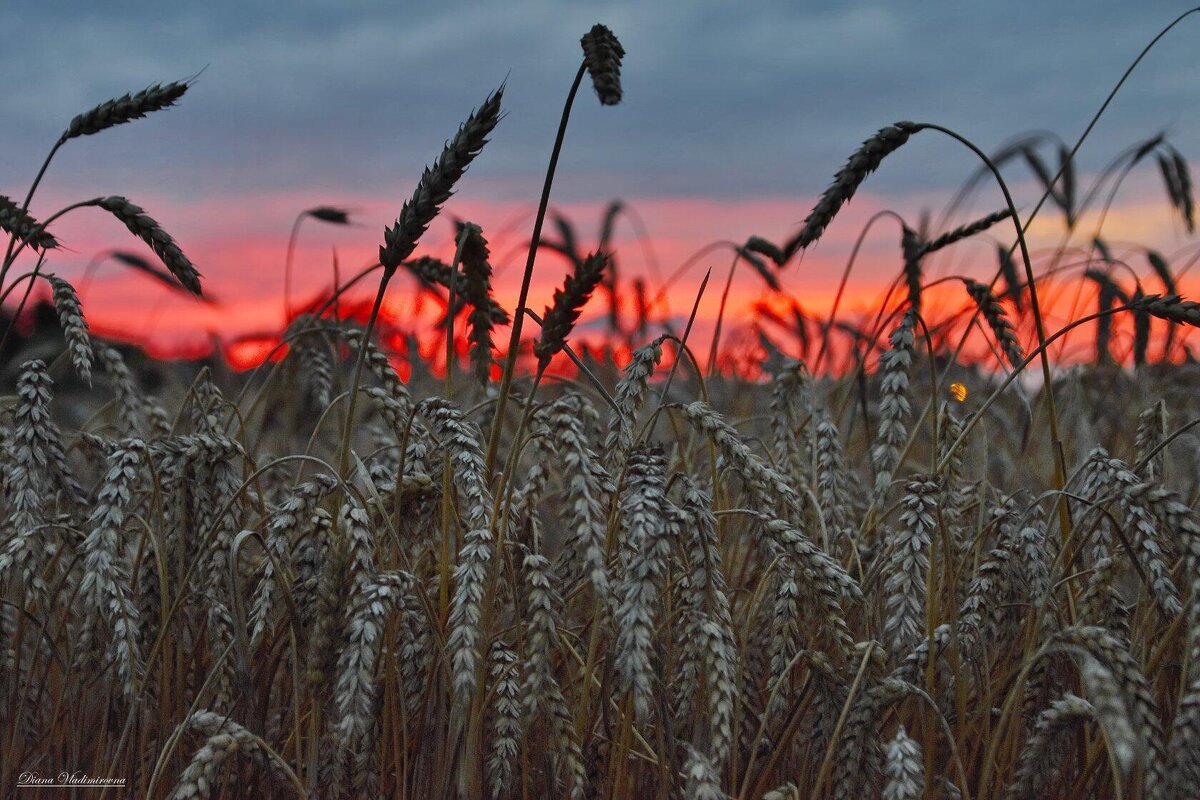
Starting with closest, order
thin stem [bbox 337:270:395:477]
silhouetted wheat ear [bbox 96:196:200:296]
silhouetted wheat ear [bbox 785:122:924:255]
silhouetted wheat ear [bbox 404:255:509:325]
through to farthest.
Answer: thin stem [bbox 337:270:395:477] < silhouetted wheat ear [bbox 785:122:924:255] < silhouetted wheat ear [bbox 96:196:200:296] < silhouetted wheat ear [bbox 404:255:509:325]

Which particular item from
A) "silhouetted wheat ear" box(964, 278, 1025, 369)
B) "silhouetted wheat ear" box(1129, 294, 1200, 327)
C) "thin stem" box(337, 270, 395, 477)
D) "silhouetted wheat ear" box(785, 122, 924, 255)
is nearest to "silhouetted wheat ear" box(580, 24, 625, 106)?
"thin stem" box(337, 270, 395, 477)

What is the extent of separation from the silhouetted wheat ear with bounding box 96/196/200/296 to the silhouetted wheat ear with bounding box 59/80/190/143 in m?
0.19

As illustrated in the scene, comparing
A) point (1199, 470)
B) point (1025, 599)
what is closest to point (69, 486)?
point (1025, 599)

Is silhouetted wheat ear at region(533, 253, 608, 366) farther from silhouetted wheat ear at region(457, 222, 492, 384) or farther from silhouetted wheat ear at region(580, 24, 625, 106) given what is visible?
silhouetted wheat ear at region(457, 222, 492, 384)

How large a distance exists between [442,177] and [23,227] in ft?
4.12

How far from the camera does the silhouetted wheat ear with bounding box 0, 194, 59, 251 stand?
224 cm

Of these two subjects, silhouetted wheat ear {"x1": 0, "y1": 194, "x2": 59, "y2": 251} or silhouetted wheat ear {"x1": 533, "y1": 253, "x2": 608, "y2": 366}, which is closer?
silhouetted wheat ear {"x1": 533, "y1": 253, "x2": 608, "y2": 366}

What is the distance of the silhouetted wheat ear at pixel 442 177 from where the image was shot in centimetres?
145

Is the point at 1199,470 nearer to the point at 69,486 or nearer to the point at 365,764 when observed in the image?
the point at 365,764

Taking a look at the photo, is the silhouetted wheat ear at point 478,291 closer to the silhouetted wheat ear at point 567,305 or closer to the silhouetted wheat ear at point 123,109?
the silhouetted wheat ear at point 567,305

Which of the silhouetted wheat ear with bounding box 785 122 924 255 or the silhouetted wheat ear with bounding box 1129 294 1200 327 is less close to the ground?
the silhouetted wheat ear with bounding box 785 122 924 255

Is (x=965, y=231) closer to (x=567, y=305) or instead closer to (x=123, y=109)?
(x=567, y=305)

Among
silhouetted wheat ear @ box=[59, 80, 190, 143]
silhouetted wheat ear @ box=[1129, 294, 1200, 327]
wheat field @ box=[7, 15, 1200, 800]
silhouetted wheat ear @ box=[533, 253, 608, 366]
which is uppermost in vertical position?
silhouetted wheat ear @ box=[59, 80, 190, 143]

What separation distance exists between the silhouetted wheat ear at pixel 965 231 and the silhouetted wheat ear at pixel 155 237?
59.3 inches
